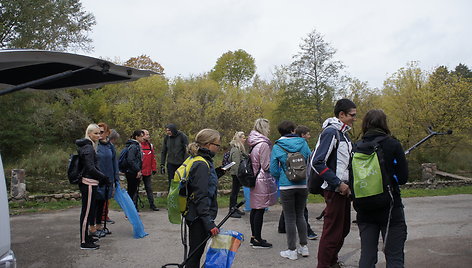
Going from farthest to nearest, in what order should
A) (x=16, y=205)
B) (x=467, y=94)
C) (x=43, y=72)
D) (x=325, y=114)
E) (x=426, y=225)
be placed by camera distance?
(x=325, y=114), (x=467, y=94), (x=16, y=205), (x=426, y=225), (x=43, y=72)

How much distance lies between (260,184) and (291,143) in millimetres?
819

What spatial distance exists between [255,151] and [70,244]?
3213mm

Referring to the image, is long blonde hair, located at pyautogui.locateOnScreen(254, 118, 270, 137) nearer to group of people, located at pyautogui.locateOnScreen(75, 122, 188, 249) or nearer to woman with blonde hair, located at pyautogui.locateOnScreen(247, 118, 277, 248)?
woman with blonde hair, located at pyautogui.locateOnScreen(247, 118, 277, 248)

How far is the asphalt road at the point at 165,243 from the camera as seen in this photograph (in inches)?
204

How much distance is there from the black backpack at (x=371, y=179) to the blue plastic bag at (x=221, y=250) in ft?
3.99

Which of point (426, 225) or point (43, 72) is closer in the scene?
point (43, 72)

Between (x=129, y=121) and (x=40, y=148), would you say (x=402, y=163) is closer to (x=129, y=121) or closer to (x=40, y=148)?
(x=40, y=148)

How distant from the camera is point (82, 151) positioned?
18.7 ft

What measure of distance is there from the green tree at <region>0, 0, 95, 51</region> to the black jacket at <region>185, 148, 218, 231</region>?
58.5 ft

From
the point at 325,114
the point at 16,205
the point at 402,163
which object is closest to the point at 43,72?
the point at 402,163

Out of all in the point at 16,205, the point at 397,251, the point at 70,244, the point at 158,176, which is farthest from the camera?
the point at 158,176

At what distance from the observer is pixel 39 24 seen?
19562 millimetres

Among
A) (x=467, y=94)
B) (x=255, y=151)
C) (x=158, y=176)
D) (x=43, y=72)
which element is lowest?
(x=158, y=176)

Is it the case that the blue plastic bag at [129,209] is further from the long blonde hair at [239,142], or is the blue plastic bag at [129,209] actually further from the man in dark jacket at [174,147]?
the man in dark jacket at [174,147]
